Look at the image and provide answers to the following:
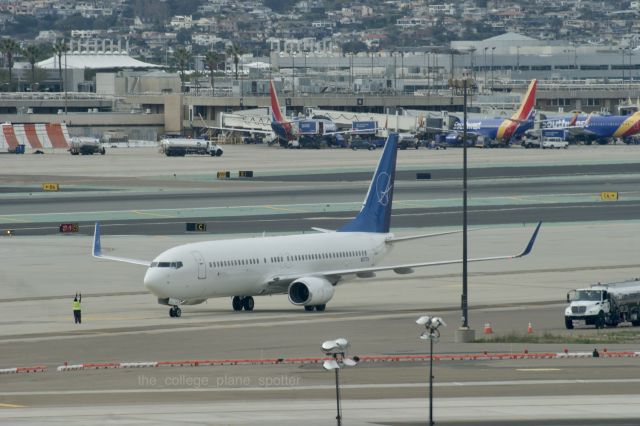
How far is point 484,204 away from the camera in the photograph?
134125 millimetres

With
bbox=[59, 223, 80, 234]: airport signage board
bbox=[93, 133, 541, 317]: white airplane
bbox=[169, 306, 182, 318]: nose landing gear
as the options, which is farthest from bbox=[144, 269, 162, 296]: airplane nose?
bbox=[59, 223, 80, 234]: airport signage board

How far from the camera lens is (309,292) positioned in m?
73.6

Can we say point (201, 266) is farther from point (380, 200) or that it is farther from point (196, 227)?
point (196, 227)

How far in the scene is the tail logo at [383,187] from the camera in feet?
262

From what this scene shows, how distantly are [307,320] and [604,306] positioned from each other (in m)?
12.7

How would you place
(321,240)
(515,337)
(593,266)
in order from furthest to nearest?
(593,266) → (321,240) → (515,337)

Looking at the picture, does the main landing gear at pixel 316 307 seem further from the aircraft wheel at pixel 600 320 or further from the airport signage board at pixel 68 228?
the airport signage board at pixel 68 228

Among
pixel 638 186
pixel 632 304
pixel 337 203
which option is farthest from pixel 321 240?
pixel 638 186

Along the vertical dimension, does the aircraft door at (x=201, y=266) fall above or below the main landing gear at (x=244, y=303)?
above

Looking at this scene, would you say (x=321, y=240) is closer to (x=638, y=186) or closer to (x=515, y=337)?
(x=515, y=337)

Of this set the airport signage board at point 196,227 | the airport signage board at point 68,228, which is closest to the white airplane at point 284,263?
the airport signage board at point 196,227

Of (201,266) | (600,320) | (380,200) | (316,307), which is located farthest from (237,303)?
(600,320)

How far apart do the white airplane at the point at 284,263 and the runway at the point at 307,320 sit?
1.34 meters

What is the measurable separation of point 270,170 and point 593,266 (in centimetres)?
8985
